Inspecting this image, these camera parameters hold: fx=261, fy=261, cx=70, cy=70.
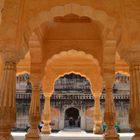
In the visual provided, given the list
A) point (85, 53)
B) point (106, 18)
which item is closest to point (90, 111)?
point (85, 53)

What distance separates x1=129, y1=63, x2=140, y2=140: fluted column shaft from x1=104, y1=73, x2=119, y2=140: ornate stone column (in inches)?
105

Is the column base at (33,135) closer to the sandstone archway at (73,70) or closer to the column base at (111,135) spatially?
the column base at (111,135)

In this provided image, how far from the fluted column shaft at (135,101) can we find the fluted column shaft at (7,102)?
8.57 ft

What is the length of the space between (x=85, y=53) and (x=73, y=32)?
96 cm

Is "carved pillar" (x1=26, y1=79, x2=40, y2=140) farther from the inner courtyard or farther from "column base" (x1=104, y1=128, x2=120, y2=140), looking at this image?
"column base" (x1=104, y1=128, x2=120, y2=140)

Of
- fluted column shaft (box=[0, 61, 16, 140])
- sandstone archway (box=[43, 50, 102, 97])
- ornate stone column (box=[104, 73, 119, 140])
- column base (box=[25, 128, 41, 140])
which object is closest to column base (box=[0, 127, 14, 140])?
fluted column shaft (box=[0, 61, 16, 140])

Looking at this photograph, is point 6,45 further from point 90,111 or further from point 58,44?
point 90,111

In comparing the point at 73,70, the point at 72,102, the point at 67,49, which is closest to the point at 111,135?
the point at 67,49

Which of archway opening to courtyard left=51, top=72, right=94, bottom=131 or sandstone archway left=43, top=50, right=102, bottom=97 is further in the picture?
archway opening to courtyard left=51, top=72, right=94, bottom=131

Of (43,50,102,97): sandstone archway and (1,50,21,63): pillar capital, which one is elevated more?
(43,50,102,97): sandstone archway

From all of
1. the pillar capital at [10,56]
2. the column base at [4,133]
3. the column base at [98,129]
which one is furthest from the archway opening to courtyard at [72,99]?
the column base at [4,133]

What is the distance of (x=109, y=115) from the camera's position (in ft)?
28.9

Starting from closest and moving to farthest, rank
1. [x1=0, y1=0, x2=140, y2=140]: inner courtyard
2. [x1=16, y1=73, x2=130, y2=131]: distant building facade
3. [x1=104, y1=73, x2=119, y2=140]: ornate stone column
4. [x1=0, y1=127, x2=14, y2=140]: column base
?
[x1=0, y1=127, x2=14, y2=140]: column base → [x1=0, y1=0, x2=140, y2=140]: inner courtyard → [x1=104, y1=73, x2=119, y2=140]: ornate stone column → [x1=16, y1=73, x2=130, y2=131]: distant building facade

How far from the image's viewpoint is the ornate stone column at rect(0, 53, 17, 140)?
18.4 ft
